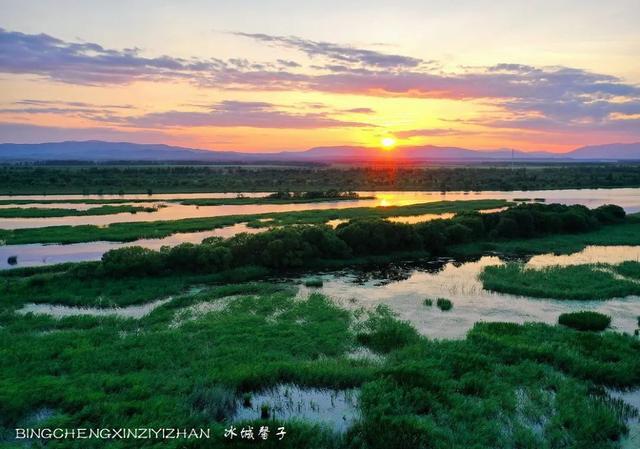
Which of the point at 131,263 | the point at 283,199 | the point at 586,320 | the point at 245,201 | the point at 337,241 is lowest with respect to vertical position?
the point at 586,320

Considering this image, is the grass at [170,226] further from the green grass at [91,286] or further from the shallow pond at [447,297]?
the shallow pond at [447,297]

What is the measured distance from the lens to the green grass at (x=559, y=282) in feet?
64.3

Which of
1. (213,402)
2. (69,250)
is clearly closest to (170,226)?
(69,250)

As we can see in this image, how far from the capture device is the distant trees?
22562 millimetres

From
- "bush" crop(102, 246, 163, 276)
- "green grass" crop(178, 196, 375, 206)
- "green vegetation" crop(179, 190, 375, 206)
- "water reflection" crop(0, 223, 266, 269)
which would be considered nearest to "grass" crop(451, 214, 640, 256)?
"water reflection" crop(0, 223, 266, 269)

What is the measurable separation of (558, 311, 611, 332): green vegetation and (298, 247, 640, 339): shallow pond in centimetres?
45

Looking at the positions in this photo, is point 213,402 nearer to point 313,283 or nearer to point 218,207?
point 313,283

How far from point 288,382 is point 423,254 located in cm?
1849

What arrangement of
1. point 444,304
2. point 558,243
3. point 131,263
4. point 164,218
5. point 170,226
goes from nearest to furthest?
1. point 444,304
2. point 131,263
3. point 558,243
4. point 170,226
5. point 164,218

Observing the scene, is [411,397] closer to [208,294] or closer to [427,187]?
[208,294]

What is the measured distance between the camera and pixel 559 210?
125 feet

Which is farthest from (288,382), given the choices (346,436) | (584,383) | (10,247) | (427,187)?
(427,187)

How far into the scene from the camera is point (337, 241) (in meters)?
26.6

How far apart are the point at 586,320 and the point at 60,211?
1763 inches
